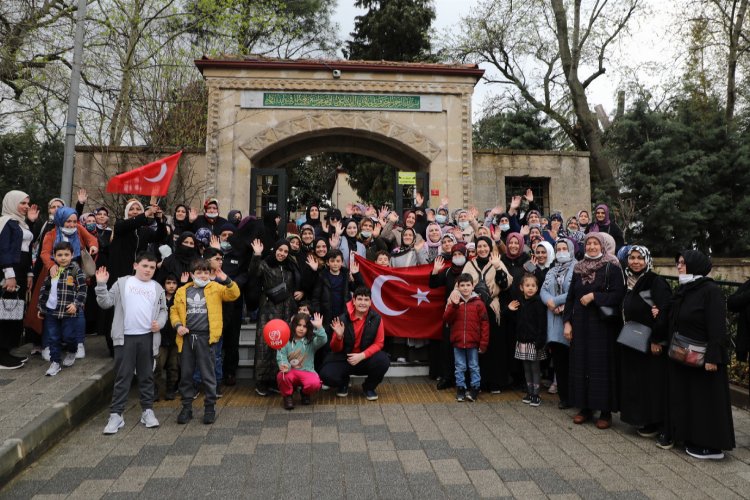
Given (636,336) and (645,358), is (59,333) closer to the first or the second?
(636,336)

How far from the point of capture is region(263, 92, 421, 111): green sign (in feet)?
45.5

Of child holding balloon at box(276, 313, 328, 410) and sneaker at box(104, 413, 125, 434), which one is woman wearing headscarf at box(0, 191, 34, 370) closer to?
sneaker at box(104, 413, 125, 434)

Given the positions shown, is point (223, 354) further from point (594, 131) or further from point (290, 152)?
point (594, 131)

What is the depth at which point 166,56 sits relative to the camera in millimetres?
16328

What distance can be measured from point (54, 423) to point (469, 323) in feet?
15.7

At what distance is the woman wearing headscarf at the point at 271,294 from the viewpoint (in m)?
6.59

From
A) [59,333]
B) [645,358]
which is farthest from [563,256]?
[59,333]

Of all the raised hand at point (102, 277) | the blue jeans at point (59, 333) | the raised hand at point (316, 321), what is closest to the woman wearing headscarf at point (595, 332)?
the raised hand at point (316, 321)

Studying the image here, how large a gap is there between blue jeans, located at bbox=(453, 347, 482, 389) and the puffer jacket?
11 cm

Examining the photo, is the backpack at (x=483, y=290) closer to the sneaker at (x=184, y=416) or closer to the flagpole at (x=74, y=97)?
the sneaker at (x=184, y=416)

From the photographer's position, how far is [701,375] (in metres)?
4.66

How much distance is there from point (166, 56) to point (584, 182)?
14.2 m

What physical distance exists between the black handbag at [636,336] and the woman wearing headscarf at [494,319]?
1.83 m

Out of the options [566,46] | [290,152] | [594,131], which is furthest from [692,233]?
[290,152]
